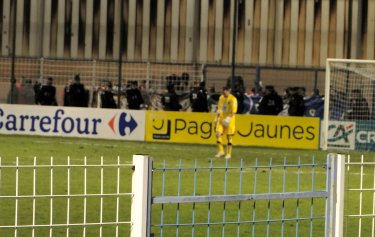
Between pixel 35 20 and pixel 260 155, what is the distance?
19.0 meters

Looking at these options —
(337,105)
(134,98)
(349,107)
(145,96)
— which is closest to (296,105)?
(337,105)

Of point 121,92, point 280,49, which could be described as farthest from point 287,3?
point 121,92

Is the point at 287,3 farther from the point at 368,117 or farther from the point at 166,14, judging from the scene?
the point at 368,117

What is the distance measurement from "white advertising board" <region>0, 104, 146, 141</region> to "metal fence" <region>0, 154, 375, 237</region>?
6603 mm

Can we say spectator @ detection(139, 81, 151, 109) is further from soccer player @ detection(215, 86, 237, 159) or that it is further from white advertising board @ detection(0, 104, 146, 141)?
soccer player @ detection(215, 86, 237, 159)

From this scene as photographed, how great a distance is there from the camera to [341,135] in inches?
1251

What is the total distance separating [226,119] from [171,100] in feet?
22.1

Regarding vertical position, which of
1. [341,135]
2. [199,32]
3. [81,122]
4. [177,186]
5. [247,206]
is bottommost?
[247,206]

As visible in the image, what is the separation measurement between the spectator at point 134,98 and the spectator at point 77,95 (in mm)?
1350

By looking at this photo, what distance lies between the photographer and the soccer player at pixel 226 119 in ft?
93.8

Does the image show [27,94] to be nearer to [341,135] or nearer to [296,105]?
[296,105]

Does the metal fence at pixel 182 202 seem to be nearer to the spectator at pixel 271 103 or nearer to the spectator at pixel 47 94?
the spectator at pixel 271 103

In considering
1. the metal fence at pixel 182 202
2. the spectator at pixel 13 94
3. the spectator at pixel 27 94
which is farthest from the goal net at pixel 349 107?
the spectator at pixel 13 94

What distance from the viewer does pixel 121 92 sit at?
1396 inches
